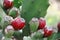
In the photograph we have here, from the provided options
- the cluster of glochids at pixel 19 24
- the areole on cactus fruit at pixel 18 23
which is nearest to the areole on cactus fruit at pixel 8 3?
the cluster of glochids at pixel 19 24

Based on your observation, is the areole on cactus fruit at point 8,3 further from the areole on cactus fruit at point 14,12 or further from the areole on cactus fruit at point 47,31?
the areole on cactus fruit at point 47,31

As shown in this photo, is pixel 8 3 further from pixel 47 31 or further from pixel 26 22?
pixel 47 31

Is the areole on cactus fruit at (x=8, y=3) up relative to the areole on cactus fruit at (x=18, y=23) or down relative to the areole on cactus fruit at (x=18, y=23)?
up

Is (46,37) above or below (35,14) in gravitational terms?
below

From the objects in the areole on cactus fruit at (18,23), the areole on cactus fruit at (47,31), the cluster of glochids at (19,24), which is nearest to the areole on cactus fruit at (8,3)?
the cluster of glochids at (19,24)

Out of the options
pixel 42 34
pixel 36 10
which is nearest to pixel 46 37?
pixel 42 34

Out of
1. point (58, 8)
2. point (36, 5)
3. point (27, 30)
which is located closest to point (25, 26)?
point (27, 30)

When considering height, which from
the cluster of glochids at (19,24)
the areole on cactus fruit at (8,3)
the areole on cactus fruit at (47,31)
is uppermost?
the areole on cactus fruit at (8,3)

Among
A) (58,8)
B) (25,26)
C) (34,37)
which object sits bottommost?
(34,37)

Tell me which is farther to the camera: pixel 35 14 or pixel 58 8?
pixel 58 8

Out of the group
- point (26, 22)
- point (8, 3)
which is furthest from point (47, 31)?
point (8, 3)

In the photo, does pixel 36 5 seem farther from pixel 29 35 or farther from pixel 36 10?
pixel 29 35
